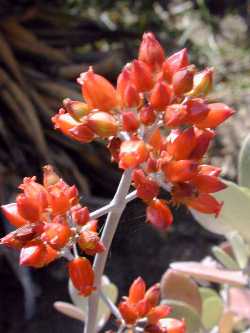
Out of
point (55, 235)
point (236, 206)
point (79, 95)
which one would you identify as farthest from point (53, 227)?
point (79, 95)

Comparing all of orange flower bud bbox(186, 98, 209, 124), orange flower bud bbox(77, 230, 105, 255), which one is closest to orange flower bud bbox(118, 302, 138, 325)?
orange flower bud bbox(77, 230, 105, 255)

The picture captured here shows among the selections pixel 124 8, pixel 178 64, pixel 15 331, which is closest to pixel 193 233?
pixel 15 331

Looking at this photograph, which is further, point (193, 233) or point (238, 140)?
point (238, 140)

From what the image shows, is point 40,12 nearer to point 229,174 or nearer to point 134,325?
point 229,174

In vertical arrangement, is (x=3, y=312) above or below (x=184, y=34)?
below

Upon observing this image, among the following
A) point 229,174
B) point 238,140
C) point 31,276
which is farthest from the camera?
point 238,140

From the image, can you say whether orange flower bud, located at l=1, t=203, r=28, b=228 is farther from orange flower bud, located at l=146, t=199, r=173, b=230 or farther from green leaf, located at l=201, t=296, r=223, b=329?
green leaf, located at l=201, t=296, r=223, b=329

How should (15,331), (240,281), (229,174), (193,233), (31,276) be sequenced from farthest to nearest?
(229,174)
(193,233)
(31,276)
(15,331)
(240,281)
